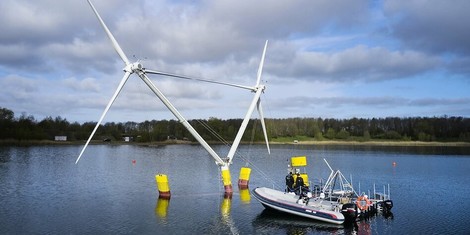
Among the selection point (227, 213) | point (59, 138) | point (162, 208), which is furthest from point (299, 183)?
point (59, 138)

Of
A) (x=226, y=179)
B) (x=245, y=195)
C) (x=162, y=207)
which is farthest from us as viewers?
(x=245, y=195)

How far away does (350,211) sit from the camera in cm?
3120

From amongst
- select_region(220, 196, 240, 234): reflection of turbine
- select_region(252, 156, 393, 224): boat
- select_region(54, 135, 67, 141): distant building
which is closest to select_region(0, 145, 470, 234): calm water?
select_region(220, 196, 240, 234): reflection of turbine

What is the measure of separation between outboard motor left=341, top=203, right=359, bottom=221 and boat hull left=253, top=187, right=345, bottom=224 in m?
1.19

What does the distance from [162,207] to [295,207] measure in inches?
442

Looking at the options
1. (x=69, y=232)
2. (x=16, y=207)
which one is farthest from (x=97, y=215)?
(x=16, y=207)

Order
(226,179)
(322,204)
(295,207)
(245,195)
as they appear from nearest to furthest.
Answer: (295,207) < (322,204) < (226,179) < (245,195)

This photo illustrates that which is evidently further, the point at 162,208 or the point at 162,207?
the point at 162,207

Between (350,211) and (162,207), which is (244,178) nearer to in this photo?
(162,207)

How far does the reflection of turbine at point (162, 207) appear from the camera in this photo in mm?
33097

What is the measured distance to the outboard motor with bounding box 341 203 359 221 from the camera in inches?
1228

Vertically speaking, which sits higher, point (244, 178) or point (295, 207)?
point (244, 178)

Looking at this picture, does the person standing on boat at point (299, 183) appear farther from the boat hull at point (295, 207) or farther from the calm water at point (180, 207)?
the calm water at point (180, 207)

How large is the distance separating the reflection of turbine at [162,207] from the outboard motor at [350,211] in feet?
42.5
